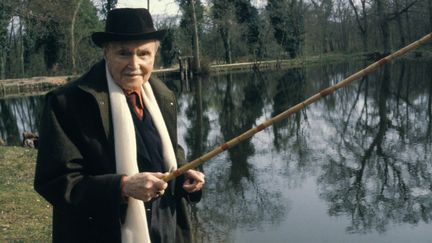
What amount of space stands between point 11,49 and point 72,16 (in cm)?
537

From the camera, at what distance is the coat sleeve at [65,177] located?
6.44 ft

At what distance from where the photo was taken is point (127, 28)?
2.15m

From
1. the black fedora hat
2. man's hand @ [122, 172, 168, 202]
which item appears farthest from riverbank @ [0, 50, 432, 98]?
man's hand @ [122, 172, 168, 202]

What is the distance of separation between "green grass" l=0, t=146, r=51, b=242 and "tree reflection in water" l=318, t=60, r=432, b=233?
3983 millimetres

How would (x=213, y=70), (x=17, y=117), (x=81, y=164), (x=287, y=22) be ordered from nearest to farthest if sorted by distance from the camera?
(x=81, y=164), (x=17, y=117), (x=213, y=70), (x=287, y=22)

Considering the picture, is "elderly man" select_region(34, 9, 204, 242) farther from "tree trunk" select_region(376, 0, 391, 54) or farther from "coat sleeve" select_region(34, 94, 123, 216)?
"tree trunk" select_region(376, 0, 391, 54)

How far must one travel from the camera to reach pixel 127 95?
2238 mm

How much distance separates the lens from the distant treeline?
1375 inches

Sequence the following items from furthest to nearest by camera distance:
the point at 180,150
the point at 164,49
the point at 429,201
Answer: the point at 164,49 < the point at 429,201 < the point at 180,150

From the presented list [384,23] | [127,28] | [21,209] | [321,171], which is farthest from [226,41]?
[127,28]

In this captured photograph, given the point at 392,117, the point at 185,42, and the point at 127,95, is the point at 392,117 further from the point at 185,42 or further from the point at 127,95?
the point at 185,42

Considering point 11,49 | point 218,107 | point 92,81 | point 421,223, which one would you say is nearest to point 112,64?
point 92,81

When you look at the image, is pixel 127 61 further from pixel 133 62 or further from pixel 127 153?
pixel 127 153

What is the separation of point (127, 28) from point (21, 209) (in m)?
5.10
